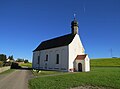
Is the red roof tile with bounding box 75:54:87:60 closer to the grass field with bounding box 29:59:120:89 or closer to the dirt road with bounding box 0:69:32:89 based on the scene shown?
the grass field with bounding box 29:59:120:89

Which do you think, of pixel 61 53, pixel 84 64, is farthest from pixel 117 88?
pixel 61 53

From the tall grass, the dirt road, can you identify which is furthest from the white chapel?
the dirt road

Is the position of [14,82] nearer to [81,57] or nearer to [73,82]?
[73,82]

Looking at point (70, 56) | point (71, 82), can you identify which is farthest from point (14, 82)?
point (70, 56)

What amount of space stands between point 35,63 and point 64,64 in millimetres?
20209

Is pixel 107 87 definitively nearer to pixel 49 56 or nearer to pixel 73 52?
pixel 73 52

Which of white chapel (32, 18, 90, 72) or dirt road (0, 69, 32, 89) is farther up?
white chapel (32, 18, 90, 72)

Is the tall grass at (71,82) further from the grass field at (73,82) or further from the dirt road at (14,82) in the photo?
the dirt road at (14,82)

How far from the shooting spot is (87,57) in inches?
1577

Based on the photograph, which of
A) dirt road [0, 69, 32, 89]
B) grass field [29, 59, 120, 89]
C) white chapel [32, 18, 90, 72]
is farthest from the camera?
white chapel [32, 18, 90, 72]

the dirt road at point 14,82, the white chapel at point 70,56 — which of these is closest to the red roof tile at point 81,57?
the white chapel at point 70,56

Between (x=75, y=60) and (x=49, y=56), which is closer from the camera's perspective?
(x=75, y=60)

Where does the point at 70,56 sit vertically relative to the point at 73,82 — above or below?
above

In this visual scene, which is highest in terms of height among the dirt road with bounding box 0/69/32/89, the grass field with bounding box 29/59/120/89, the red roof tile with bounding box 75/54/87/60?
the red roof tile with bounding box 75/54/87/60
